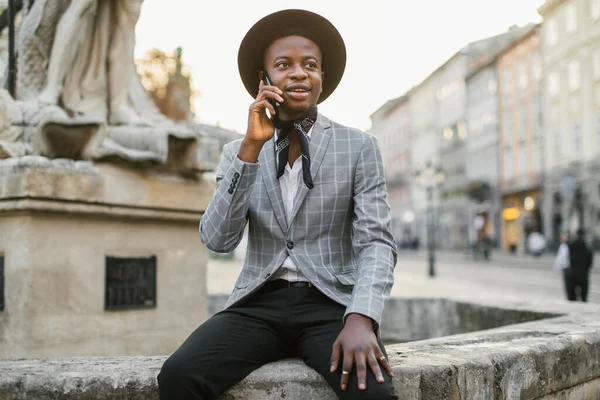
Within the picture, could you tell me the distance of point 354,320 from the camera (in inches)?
88.1

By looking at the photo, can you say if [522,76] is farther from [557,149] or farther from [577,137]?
[577,137]

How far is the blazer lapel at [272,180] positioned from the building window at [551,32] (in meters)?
42.8

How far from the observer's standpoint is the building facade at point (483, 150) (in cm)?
5231

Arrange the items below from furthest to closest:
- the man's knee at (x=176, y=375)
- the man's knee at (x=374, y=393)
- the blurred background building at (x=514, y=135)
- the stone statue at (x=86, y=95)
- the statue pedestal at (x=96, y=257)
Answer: the blurred background building at (x=514, y=135) < the stone statue at (x=86, y=95) < the statue pedestal at (x=96, y=257) < the man's knee at (x=176, y=375) < the man's knee at (x=374, y=393)

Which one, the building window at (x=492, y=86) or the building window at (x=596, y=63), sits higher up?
the building window at (x=492, y=86)

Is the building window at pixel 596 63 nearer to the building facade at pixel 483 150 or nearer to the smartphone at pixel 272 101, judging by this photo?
the building facade at pixel 483 150

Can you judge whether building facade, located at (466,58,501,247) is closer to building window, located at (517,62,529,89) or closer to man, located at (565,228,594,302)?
building window, located at (517,62,529,89)

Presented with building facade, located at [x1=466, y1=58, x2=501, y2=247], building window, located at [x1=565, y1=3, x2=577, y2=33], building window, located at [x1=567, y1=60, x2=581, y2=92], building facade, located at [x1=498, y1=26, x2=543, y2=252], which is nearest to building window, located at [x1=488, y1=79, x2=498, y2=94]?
building facade, located at [x1=466, y1=58, x2=501, y2=247]

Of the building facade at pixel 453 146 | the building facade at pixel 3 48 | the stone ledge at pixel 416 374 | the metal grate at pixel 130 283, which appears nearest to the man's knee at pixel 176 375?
the stone ledge at pixel 416 374

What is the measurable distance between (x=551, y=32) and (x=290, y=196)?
144 ft

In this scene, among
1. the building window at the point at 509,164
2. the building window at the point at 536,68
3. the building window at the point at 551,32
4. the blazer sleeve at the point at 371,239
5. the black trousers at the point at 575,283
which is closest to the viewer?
the blazer sleeve at the point at 371,239

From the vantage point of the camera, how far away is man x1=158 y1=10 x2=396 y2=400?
235cm

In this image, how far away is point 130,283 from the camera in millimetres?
4188

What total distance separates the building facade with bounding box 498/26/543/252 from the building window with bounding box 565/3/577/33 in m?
4.52
